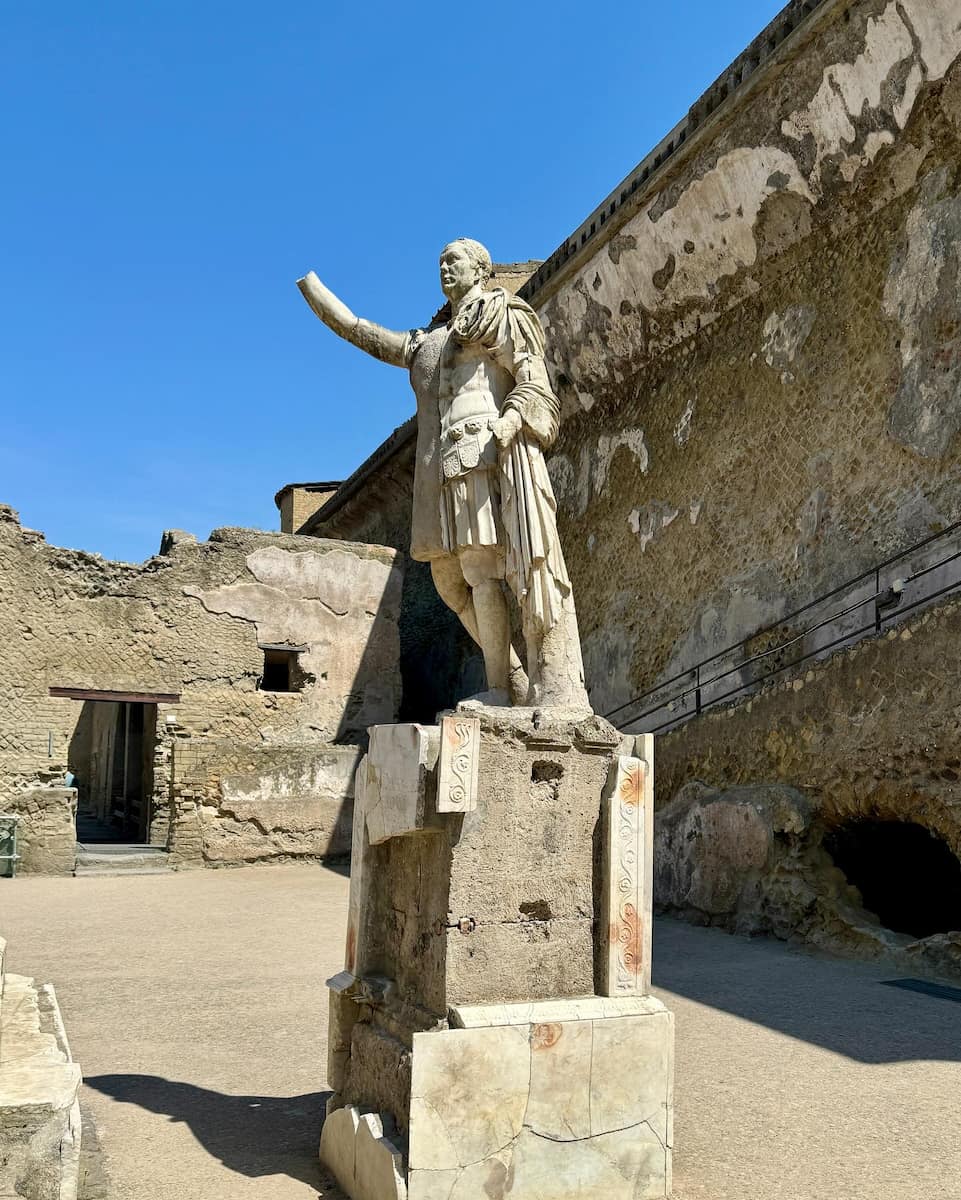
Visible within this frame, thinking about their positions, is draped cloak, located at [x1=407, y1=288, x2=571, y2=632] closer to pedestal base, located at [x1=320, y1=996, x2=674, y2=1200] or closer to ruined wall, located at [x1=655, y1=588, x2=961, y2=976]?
pedestal base, located at [x1=320, y1=996, x2=674, y2=1200]

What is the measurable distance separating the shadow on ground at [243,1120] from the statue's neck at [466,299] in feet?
9.77

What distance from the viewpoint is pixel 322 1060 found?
15.2 ft

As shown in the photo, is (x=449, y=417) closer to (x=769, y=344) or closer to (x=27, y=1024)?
(x=27, y=1024)

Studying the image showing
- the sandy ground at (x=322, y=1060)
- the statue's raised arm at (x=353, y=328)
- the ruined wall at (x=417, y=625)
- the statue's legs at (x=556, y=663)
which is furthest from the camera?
the ruined wall at (x=417, y=625)

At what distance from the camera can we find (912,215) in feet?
27.3

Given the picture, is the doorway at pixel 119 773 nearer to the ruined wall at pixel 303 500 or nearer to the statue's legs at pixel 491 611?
the ruined wall at pixel 303 500

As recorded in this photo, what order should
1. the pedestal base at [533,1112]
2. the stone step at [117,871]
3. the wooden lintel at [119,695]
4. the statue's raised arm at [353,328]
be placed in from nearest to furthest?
1. the pedestal base at [533,1112]
2. the statue's raised arm at [353,328]
3. the stone step at [117,871]
4. the wooden lintel at [119,695]

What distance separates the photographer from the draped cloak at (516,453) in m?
3.80

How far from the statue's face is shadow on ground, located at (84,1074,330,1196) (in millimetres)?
3057

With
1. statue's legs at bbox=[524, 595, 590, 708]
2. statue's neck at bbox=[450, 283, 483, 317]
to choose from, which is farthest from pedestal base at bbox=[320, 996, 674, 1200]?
statue's neck at bbox=[450, 283, 483, 317]

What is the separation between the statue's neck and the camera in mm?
4098

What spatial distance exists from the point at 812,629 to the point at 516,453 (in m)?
5.56

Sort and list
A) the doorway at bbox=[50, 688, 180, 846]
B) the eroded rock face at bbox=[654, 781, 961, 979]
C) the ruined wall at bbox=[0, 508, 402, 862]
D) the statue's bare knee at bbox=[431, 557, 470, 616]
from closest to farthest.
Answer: the statue's bare knee at bbox=[431, 557, 470, 616] < the eroded rock face at bbox=[654, 781, 961, 979] < the ruined wall at bbox=[0, 508, 402, 862] < the doorway at bbox=[50, 688, 180, 846]

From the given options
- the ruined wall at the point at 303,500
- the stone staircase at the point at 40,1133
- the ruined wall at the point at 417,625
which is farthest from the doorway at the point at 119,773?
the stone staircase at the point at 40,1133
